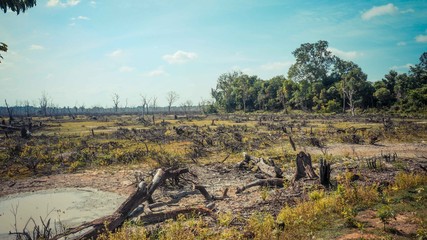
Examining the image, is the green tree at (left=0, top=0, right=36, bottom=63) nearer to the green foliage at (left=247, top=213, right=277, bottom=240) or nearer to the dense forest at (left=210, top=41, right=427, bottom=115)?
the green foliage at (left=247, top=213, right=277, bottom=240)

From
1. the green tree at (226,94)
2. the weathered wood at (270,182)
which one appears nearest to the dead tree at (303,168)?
the weathered wood at (270,182)

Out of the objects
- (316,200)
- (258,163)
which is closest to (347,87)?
(258,163)

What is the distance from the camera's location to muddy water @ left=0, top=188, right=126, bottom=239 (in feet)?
31.4

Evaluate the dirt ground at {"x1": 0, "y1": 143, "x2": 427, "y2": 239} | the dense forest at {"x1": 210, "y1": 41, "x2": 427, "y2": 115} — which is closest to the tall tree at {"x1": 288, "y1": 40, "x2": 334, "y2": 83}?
the dense forest at {"x1": 210, "y1": 41, "x2": 427, "y2": 115}

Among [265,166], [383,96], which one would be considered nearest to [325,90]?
[383,96]

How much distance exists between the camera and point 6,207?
35.8 feet

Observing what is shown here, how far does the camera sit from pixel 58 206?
10.9 m

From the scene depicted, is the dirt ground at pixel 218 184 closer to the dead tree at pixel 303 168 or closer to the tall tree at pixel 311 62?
the dead tree at pixel 303 168

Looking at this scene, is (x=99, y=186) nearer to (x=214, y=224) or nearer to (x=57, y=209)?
(x=57, y=209)

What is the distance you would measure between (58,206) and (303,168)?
10868mm

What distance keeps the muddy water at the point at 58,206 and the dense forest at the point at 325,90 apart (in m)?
56.5

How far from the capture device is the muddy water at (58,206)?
9570mm

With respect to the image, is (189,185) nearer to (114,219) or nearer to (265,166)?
(265,166)

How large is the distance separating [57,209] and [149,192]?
494cm
